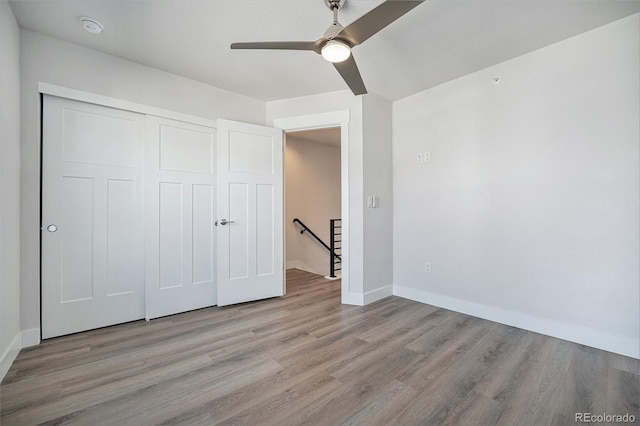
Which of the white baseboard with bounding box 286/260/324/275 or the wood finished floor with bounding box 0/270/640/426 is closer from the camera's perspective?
the wood finished floor with bounding box 0/270/640/426

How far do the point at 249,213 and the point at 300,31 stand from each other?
1.91 meters

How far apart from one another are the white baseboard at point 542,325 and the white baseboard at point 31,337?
11.8ft

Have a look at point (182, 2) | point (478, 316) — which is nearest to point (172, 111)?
point (182, 2)

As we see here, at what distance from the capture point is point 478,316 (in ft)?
9.16

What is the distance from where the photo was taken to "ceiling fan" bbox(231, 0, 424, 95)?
1.40 m

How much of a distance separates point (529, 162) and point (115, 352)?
3781 millimetres

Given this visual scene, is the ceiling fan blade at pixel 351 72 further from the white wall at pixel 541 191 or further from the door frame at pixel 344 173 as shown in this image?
the white wall at pixel 541 191

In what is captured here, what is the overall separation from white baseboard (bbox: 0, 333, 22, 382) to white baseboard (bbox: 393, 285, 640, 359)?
3.55 metres

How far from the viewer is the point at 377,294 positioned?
3326 millimetres

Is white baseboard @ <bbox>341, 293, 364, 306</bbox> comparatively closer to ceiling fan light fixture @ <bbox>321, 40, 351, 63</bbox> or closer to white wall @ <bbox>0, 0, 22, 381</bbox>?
ceiling fan light fixture @ <bbox>321, 40, 351, 63</bbox>

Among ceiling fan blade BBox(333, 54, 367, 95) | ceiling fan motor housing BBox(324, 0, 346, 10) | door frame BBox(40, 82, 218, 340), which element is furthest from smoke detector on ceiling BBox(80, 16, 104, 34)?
ceiling fan blade BBox(333, 54, 367, 95)

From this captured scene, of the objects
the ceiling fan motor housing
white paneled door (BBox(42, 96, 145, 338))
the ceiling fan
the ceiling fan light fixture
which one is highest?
the ceiling fan motor housing

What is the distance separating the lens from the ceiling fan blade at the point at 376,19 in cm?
136

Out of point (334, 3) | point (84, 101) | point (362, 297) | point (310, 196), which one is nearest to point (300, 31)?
point (334, 3)
